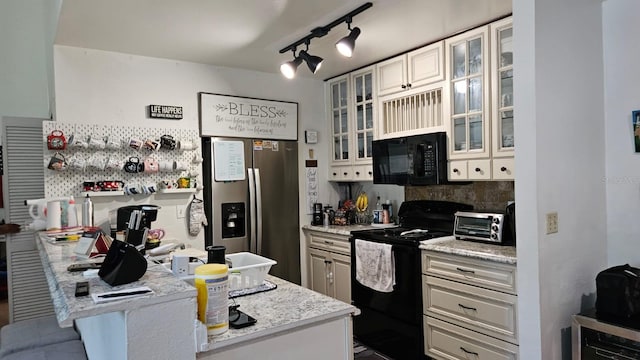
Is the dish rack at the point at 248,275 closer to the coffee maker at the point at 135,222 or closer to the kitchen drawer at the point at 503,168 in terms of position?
the coffee maker at the point at 135,222

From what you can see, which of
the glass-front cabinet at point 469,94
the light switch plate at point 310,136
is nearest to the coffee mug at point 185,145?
the light switch plate at point 310,136

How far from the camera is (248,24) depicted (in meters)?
2.64

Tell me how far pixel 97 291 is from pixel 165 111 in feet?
8.39

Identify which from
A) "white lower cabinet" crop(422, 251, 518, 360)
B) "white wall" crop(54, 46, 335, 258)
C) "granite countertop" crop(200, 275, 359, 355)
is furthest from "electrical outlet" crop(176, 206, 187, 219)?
"white lower cabinet" crop(422, 251, 518, 360)

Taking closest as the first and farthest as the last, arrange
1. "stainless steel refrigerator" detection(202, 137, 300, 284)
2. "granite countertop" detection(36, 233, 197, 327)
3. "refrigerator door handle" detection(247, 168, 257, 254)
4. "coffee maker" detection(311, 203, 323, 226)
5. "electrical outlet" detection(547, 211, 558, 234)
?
"granite countertop" detection(36, 233, 197, 327), "electrical outlet" detection(547, 211, 558, 234), "stainless steel refrigerator" detection(202, 137, 300, 284), "refrigerator door handle" detection(247, 168, 257, 254), "coffee maker" detection(311, 203, 323, 226)

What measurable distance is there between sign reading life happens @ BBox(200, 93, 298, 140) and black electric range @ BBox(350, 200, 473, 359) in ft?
4.26

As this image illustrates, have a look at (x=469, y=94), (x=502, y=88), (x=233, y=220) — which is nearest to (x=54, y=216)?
(x=233, y=220)

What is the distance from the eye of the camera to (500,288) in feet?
7.79

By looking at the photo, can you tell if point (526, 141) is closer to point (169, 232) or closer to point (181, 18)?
point (181, 18)

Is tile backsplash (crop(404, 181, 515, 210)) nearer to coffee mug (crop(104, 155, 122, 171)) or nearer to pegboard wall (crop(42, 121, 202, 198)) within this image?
pegboard wall (crop(42, 121, 202, 198))

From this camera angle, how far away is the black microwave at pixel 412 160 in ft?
9.98

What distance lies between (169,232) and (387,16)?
7.90 ft

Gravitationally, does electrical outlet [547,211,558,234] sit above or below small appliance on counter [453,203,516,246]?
above

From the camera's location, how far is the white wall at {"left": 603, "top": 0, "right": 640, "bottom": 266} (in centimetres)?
221
